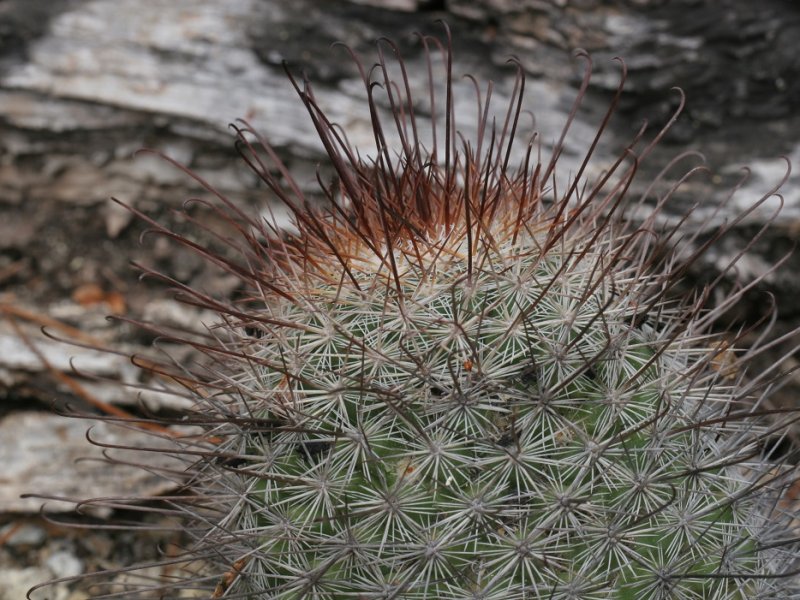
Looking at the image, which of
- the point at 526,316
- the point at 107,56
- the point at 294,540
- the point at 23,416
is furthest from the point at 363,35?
the point at 294,540

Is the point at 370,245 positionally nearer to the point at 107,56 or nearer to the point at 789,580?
the point at 789,580

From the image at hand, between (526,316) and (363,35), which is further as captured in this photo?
(363,35)

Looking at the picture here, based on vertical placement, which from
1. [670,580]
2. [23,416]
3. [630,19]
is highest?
[630,19]

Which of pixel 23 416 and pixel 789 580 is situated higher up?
pixel 789 580

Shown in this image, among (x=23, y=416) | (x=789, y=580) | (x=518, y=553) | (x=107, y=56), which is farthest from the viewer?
(x=107, y=56)

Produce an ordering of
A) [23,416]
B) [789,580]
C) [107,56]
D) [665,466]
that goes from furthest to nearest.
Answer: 1. [107,56]
2. [23,416]
3. [789,580]
4. [665,466]

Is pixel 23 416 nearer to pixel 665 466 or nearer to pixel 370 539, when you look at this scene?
pixel 370 539
